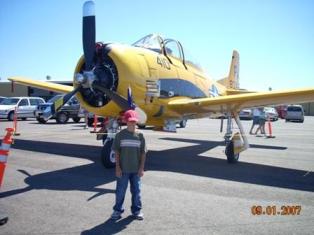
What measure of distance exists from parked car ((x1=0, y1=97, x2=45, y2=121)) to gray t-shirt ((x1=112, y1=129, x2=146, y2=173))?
2633 centimetres

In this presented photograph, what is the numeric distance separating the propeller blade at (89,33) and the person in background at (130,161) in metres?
3.34

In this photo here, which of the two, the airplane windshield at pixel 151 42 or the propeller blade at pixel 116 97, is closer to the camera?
the propeller blade at pixel 116 97

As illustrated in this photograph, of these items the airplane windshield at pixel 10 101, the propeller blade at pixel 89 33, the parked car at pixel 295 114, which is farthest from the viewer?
the parked car at pixel 295 114

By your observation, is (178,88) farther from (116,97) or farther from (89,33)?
(89,33)

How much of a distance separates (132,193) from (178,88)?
5.76m

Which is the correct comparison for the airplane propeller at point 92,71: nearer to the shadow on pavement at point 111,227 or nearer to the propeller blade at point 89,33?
the propeller blade at point 89,33

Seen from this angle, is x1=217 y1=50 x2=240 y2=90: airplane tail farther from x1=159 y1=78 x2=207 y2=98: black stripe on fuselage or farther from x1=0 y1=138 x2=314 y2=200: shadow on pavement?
x1=0 y1=138 x2=314 y2=200: shadow on pavement

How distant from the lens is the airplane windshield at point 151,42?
983 cm

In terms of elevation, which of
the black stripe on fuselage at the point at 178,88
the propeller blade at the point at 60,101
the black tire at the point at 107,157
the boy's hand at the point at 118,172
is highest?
the black stripe on fuselage at the point at 178,88

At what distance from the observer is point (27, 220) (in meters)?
4.74

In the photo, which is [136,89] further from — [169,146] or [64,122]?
[64,122]

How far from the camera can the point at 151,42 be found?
9961 mm

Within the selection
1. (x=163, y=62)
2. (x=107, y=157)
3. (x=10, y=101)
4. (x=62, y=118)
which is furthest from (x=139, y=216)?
(x=10, y=101)

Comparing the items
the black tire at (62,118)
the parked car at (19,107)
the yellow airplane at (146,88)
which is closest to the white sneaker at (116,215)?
the yellow airplane at (146,88)
